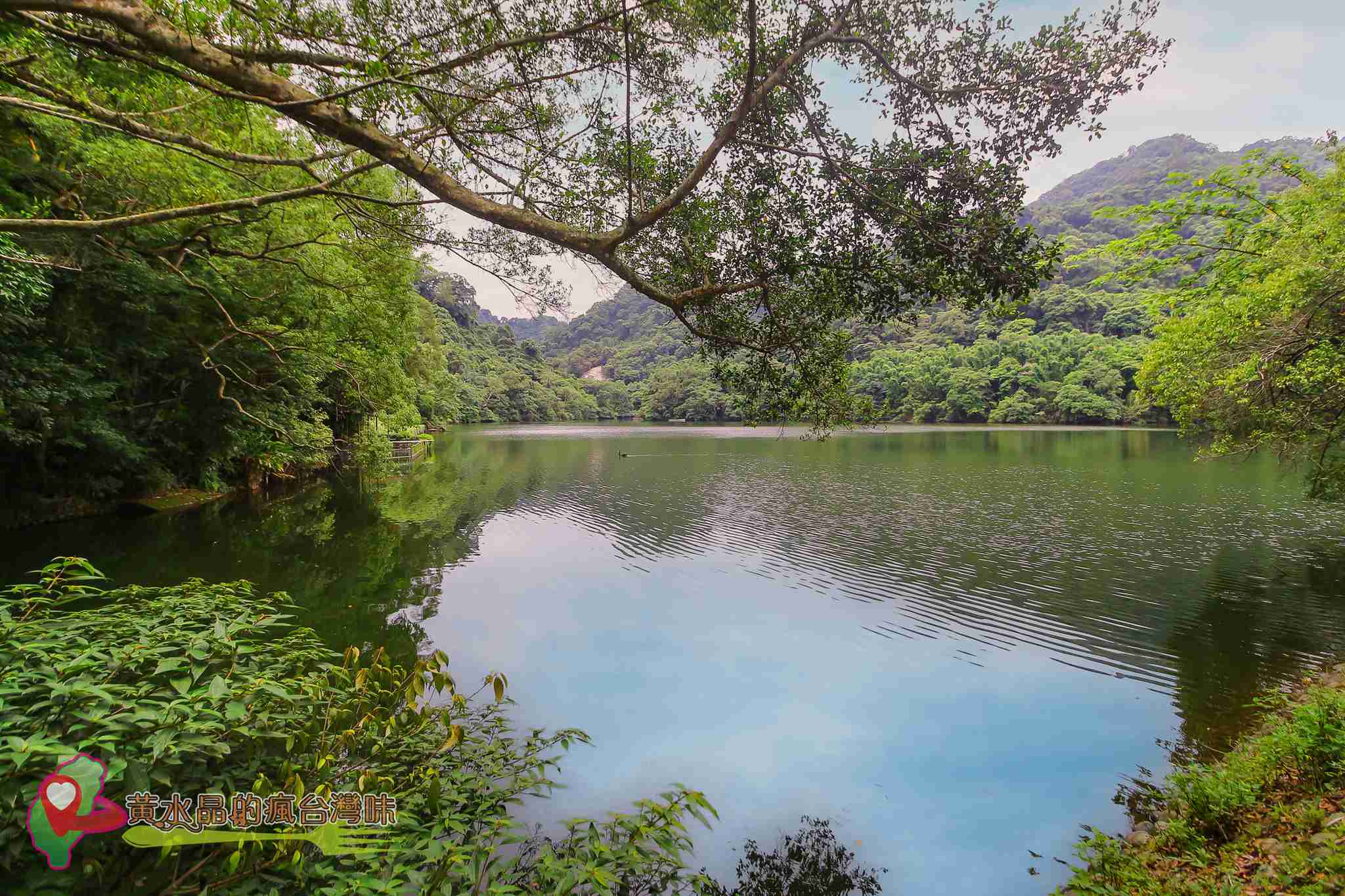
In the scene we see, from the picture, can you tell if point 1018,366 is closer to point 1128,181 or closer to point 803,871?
point 803,871

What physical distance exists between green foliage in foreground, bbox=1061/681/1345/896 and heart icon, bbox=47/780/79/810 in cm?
557

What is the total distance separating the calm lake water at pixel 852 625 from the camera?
234 inches

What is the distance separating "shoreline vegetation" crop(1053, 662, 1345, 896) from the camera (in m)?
3.29

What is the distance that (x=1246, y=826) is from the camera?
13.3 ft

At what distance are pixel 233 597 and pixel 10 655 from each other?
5.41ft

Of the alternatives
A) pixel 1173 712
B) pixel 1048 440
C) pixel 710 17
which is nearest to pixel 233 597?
pixel 710 17

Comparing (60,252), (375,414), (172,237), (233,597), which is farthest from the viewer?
(375,414)

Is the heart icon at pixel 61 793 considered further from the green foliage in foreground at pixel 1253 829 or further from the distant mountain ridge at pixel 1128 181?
the distant mountain ridge at pixel 1128 181

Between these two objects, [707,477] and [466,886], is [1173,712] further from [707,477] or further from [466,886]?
[707,477]

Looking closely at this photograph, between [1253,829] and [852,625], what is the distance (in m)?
6.30

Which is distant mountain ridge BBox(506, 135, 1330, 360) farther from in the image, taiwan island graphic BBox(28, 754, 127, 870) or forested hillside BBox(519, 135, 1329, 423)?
taiwan island graphic BBox(28, 754, 127, 870)

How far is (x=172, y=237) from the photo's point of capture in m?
10.6

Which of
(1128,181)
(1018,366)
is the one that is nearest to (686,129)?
(1018,366)

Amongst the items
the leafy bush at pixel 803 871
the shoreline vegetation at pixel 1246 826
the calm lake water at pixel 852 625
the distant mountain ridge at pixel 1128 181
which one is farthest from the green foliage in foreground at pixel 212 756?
the distant mountain ridge at pixel 1128 181
